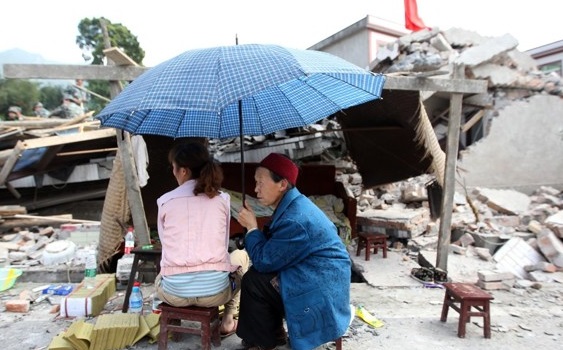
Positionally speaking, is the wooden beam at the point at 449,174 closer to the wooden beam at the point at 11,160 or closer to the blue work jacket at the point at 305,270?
the blue work jacket at the point at 305,270

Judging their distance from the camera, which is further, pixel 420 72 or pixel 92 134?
pixel 92 134

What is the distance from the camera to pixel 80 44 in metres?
37.7

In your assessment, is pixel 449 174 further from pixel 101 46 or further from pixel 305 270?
pixel 101 46

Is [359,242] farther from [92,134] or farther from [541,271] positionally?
[92,134]

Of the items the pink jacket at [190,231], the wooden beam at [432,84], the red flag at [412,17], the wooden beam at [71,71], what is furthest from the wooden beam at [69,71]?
the red flag at [412,17]

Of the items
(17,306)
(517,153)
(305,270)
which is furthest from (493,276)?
(517,153)

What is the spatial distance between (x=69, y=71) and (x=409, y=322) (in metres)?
4.58

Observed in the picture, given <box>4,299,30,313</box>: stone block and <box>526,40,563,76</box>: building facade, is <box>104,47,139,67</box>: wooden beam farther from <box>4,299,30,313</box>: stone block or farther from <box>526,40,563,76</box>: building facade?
<box>526,40,563,76</box>: building facade

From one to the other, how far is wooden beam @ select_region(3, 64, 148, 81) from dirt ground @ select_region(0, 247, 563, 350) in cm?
258

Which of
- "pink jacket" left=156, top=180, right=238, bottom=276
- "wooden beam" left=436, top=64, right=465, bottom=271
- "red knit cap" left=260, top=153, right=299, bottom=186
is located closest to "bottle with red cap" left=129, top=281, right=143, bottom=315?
"pink jacket" left=156, top=180, right=238, bottom=276

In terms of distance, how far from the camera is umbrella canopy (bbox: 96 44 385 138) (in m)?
2.26

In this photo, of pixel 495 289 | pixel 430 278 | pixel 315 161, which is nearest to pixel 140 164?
pixel 430 278

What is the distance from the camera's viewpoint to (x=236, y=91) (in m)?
2.20

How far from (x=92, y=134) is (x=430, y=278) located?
7.01 metres
